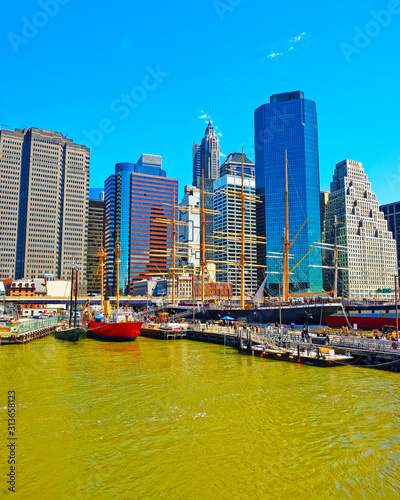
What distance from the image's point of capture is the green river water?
552 inches

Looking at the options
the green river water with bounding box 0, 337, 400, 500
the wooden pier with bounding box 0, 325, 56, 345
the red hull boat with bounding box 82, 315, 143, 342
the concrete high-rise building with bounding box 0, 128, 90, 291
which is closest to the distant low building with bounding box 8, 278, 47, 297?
the concrete high-rise building with bounding box 0, 128, 90, 291

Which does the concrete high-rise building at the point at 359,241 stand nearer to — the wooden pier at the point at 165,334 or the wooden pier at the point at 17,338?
the wooden pier at the point at 165,334

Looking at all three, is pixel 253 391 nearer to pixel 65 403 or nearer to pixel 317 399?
pixel 317 399

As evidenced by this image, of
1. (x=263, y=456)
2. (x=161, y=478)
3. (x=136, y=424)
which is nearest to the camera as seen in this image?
(x=161, y=478)

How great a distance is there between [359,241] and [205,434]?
188m

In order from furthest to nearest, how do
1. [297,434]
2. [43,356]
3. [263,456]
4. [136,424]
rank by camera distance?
[43,356]
[136,424]
[297,434]
[263,456]

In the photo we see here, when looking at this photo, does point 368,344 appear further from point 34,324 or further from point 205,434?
point 34,324

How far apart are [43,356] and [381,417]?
1382 inches

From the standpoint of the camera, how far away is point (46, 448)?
17141 millimetres

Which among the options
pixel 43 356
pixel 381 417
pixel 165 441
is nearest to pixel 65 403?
pixel 165 441

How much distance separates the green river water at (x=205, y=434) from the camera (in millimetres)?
14016

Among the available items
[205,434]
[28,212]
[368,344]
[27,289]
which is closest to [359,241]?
[27,289]

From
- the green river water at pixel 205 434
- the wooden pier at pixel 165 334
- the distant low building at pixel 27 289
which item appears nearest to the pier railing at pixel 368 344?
the green river water at pixel 205 434

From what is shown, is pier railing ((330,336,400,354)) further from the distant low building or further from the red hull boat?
the distant low building
